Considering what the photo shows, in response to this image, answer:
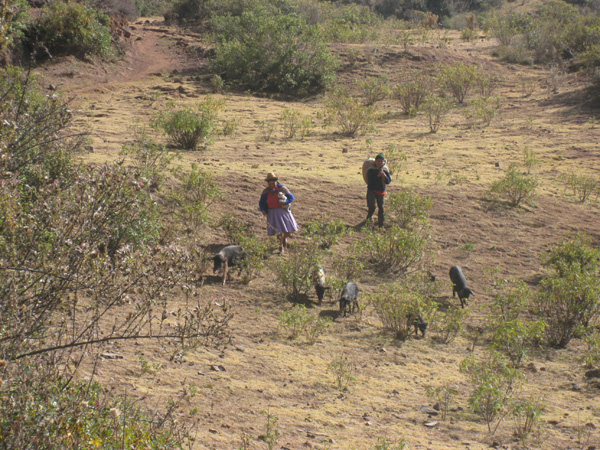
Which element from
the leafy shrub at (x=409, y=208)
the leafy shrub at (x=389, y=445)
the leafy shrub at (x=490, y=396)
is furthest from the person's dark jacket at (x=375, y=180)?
the leafy shrub at (x=389, y=445)

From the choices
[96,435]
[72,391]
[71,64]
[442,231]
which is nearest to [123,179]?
[72,391]

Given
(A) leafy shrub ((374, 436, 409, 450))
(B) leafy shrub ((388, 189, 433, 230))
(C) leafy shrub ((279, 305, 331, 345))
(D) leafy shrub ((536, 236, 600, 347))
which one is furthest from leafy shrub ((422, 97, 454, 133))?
(A) leafy shrub ((374, 436, 409, 450))

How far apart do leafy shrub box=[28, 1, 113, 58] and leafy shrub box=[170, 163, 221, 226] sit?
9.94 meters

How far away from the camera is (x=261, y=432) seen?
4.27 metres

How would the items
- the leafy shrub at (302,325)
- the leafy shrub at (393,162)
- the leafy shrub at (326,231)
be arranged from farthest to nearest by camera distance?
the leafy shrub at (393,162) → the leafy shrub at (326,231) → the leafy shrub at (302,325)

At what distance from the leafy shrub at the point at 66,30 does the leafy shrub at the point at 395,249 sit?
12327mm

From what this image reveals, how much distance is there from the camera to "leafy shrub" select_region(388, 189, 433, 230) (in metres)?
9.78

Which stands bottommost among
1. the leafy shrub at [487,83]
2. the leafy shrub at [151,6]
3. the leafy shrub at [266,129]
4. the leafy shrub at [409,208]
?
the leafy shrub at [409,208]

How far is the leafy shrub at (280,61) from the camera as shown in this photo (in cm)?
1853

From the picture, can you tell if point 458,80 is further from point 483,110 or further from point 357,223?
point 357,223

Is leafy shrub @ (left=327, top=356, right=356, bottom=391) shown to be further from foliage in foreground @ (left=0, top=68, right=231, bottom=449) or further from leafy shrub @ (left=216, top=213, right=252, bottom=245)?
leafy shrub @ (left=216, top=213, right=252, bottom=245)

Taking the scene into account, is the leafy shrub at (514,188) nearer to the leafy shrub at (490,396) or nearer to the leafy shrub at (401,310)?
the leafy shrub at (401,310)

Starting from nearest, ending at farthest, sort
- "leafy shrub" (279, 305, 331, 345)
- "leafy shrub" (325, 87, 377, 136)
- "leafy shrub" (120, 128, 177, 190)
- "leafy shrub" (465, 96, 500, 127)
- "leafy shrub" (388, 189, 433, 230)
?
"leafy shrub" (279, 305, 331, 345), "leafy shrub" (120, 128, 177, 190), "leafy shrub" (388, 189, 433, 230), "leafy shrub" (325, 87, 377, 136), "leafy shrub" (465, 96, 500, 127)

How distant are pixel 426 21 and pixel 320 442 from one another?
2845cm
